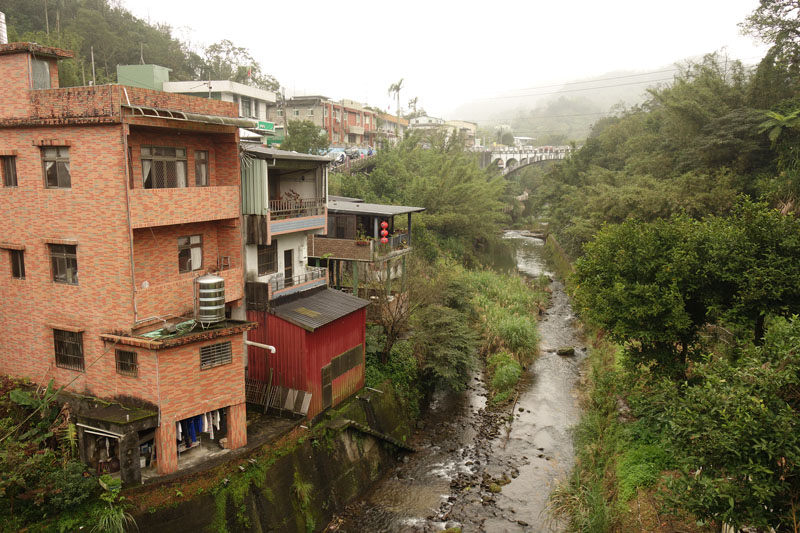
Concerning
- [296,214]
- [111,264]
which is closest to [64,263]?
[111,264]

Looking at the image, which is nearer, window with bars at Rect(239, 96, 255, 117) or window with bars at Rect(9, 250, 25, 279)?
window with bars at Rect(9, 250, 25, 279)

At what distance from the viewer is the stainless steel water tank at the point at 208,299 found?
14547 mm

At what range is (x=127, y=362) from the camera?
13.8 metres

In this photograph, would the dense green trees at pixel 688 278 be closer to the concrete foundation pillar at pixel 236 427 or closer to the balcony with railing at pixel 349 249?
the balcony with railing at pixel 349 249

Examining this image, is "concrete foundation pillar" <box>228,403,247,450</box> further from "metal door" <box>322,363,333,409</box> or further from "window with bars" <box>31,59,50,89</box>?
"window with bars" <box>31,59,50,89</box>

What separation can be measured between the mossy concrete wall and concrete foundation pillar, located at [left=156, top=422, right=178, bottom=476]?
642 millimetres

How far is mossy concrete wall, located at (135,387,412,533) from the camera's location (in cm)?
1268

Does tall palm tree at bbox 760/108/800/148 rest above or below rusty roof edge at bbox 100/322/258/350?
above

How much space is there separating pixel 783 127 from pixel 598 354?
17.3 metres

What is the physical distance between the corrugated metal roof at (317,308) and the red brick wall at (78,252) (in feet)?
16.5

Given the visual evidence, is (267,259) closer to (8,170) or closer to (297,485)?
(8,170)

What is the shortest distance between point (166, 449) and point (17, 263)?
7534 millimetres

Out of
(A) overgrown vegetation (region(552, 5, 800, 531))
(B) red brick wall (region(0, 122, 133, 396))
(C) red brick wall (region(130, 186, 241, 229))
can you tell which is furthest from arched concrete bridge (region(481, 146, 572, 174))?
(B) red brick wall (region(0, 122, 133, 396))

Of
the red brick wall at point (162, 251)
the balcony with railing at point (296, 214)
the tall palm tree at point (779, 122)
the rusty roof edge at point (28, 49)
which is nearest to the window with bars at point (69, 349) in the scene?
the red brick wall at point (162, 251)
